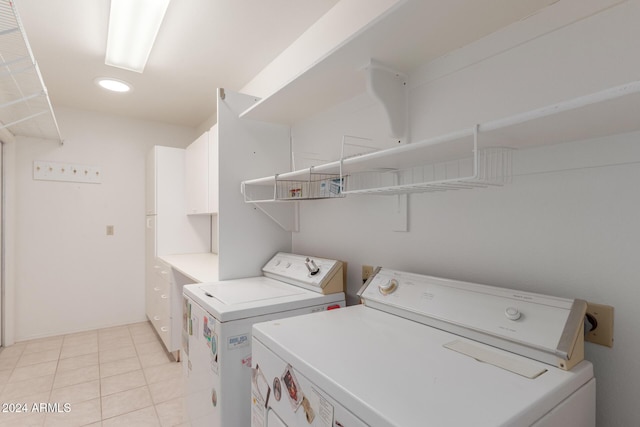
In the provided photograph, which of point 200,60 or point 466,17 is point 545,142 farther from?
point 200,60

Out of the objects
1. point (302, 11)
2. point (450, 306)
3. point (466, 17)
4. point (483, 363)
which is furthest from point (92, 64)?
point (483, 363)

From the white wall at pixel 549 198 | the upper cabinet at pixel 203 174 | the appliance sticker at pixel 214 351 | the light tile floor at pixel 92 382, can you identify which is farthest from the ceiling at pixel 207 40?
the light tile floor at pixel 92 382

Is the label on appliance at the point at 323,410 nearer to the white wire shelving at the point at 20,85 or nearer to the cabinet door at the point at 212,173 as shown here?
the white wire shelving at the point at 20,85

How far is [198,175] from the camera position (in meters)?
3.03

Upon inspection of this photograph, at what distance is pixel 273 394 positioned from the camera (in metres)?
1.03

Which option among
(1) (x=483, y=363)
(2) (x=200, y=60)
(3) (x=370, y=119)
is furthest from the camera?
(2) (x=200, y=60)

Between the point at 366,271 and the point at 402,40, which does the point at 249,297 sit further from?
the point at 402,40

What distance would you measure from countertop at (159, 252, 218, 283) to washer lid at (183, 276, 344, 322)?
27 cm

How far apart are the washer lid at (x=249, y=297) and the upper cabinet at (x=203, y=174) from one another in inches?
39.2

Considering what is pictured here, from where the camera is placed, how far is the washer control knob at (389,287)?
1307mm


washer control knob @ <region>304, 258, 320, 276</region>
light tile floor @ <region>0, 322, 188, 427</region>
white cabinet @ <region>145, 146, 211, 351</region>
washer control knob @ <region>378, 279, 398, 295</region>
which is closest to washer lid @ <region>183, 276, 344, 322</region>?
washer control knob @ <region>304, 258, 320, 276</region>

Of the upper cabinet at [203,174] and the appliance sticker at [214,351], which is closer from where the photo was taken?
the appliance sticker at [214,351]

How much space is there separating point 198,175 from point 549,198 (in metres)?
2.76

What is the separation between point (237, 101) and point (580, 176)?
1789 millimetres
